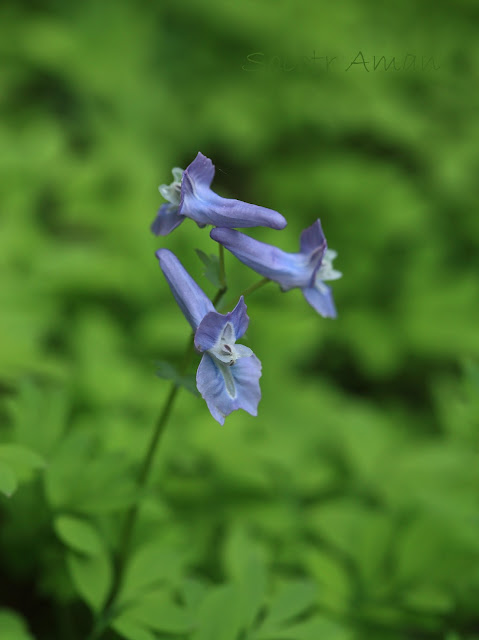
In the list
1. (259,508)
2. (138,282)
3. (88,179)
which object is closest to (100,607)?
(259,508)

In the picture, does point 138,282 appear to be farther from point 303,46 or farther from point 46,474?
point 303,46

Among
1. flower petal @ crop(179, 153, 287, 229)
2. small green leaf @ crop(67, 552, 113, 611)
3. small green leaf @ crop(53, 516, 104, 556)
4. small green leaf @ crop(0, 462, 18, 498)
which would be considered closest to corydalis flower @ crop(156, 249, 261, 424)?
flower petal @ crop(179, 153, 287, 229)

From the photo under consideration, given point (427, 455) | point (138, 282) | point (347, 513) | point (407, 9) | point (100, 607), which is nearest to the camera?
point (100, 607)

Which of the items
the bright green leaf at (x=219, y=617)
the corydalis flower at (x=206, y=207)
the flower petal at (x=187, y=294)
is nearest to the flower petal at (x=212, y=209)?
the corydalis flower at (x=206, y=207)

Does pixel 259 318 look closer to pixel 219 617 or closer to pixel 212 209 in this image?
pixel 219 617

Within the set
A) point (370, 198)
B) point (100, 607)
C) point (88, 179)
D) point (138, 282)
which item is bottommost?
point (100, 607)

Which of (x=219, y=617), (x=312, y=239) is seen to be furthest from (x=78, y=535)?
(x=312, y=239)

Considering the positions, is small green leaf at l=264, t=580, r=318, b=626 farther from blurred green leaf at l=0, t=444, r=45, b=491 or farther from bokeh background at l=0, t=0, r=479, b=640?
blurred green leaf at l=0, t=444, r=45, b=491
